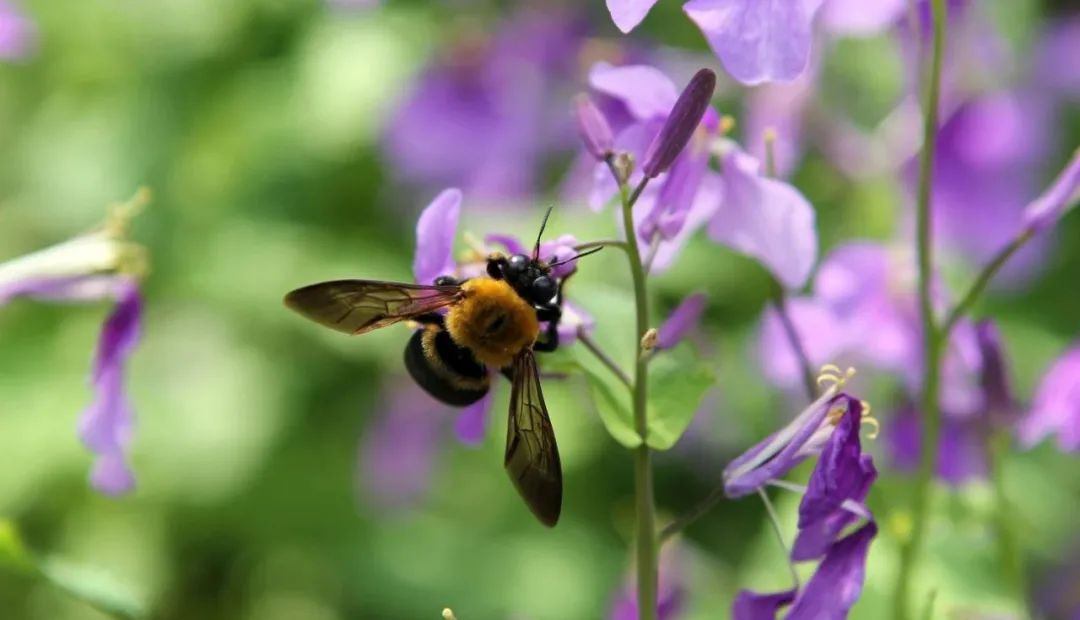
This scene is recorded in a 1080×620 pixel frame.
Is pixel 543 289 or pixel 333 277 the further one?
pixel 333 277

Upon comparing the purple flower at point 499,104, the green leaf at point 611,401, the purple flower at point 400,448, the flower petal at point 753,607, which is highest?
the purple flower at point 499,104

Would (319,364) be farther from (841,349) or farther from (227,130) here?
(841,349)

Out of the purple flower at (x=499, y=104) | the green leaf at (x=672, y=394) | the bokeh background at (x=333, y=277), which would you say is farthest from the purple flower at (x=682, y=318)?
the purple flower at (x=499, y=104)

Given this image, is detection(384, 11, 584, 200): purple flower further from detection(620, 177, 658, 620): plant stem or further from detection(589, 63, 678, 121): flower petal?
detection(620, 177, 658, 620): plant stem

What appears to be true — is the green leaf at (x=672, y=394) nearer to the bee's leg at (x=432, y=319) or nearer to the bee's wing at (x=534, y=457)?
the bee's wing at (x=534, y=457)

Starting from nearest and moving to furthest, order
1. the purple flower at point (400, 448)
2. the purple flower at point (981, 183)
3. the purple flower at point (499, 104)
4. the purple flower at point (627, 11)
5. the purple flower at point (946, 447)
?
the purple flower at point (627, 11) → the purple flower at point (946, 447) → the purple flower at point (981, 183) → the purple flower at point (400, 448) → the purple flower at point (499, 104)

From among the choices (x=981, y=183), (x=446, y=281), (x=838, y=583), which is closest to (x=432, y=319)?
(x=446, y=281)

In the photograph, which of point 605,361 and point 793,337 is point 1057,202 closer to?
point 793,337

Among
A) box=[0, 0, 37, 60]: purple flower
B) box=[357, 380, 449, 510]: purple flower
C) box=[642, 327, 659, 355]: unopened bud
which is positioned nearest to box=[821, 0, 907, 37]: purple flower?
box=[642, 327, 659, 355]: unopened bud
